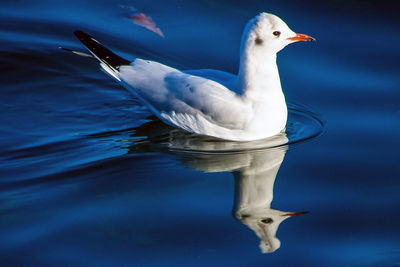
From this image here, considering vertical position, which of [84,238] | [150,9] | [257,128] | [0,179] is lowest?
[84,238]

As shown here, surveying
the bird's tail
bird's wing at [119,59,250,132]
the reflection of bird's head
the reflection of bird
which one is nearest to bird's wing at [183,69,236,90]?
bird's wing at [119,59,250,132]

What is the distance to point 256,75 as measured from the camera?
21.1 feet

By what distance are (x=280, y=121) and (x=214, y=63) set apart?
1.95 metres

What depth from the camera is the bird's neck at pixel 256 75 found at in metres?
6.38

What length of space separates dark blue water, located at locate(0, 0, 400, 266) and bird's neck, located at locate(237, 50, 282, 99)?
0.54 meters

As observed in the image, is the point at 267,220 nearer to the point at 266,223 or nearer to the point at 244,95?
the point at 266,223

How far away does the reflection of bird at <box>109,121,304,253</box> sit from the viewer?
5.19 m

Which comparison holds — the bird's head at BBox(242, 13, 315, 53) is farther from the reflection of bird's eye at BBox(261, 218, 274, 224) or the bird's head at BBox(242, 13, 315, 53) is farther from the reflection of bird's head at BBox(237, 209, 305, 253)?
the reflection of bird's eye at BBox(261, 218, 274, 224)

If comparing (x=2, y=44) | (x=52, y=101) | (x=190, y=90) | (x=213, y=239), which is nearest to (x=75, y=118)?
(x=52, y=101)

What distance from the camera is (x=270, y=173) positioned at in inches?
233

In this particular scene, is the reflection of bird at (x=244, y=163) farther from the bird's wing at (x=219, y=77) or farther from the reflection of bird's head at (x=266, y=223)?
the bird's wing at (x=219, y=77)

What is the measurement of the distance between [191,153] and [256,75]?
1019 millimetres

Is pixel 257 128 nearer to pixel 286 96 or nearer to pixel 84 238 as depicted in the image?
pixel 286 96

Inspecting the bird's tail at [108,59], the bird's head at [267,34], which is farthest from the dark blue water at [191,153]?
the bird's head at [267,34]
